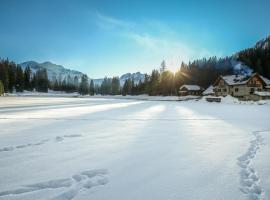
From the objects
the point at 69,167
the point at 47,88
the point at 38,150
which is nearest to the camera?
the point at 69,167

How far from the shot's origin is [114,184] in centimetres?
375

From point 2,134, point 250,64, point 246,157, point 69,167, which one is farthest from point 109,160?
point 250,64

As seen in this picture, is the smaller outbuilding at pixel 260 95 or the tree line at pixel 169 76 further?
the tree line at pixel 169 76

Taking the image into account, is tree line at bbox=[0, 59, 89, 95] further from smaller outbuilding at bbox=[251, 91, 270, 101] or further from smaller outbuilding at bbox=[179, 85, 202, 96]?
smaller outbuilding at bbox=[251, 91, 270, 101]

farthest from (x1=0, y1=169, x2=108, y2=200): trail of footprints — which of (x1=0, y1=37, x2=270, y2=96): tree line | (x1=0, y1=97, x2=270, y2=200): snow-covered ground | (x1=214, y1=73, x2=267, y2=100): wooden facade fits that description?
(x1=0, y1=37, x2=270, y2=96): tree line

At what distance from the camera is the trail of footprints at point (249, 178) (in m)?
3.44

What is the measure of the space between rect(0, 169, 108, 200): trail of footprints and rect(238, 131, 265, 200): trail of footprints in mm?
2318

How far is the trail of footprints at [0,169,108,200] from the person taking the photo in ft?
11.0

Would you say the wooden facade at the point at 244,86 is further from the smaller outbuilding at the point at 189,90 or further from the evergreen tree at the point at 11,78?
the evergreen tree at the point at 11,78

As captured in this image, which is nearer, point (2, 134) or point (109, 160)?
point (109, 160)

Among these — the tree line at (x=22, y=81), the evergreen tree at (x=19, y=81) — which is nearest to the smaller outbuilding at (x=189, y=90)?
the tree line at (x=22, y=81)

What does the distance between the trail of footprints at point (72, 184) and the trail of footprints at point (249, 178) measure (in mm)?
2318

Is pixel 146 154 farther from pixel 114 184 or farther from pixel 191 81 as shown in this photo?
pixel 191 81

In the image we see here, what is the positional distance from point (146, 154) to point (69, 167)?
1.96 meters
